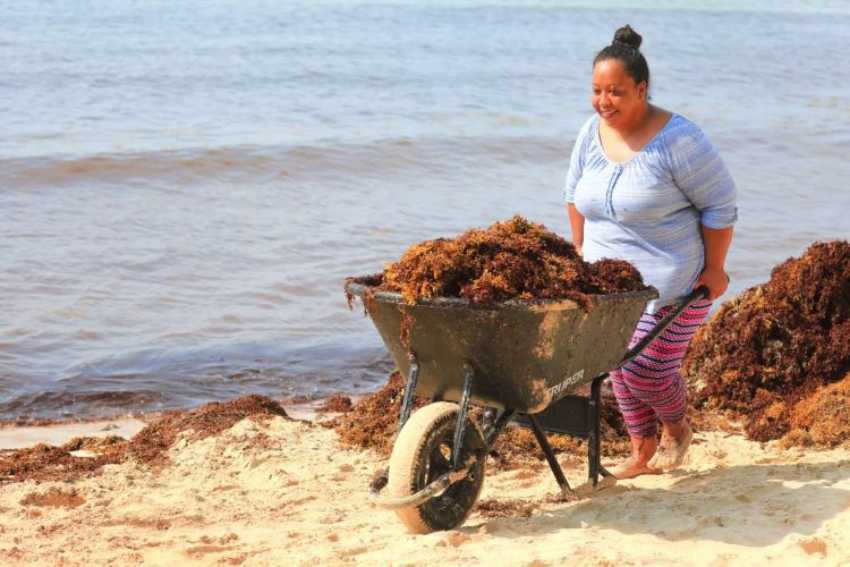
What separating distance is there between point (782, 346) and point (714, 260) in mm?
1662

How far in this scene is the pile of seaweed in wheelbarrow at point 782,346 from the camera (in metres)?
5.42

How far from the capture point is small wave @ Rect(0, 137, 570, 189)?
11812 millimetres

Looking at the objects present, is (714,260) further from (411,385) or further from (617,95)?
(411,385)

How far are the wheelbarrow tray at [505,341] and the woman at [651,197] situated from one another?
Result: 1.30 ft

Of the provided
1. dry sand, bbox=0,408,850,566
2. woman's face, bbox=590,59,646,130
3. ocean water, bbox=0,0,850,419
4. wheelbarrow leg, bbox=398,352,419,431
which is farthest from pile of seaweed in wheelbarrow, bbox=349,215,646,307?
ocean water, bbox=0,0,850,419

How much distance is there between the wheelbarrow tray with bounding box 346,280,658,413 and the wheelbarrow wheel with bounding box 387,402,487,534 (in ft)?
0.40

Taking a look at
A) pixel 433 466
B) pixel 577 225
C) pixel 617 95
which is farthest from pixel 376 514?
pixel 617 95

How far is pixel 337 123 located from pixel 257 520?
11.3 metres

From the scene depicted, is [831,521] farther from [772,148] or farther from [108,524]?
[772,148]

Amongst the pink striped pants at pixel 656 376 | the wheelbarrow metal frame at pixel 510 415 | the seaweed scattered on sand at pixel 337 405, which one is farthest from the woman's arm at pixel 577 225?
the seaweed scattered on sand at pixel 337 405

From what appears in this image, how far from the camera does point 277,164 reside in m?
12.7

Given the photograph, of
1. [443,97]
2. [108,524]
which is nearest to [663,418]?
[108,524]

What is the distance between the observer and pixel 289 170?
1255 centimetres

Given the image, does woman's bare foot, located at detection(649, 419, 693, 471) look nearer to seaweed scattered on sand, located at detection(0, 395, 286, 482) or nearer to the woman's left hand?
the woman's left hand
